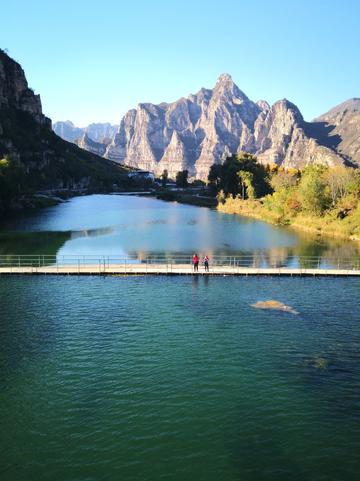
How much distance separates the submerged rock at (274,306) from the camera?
48875 mm

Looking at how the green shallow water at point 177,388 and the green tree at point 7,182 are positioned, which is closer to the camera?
the green shallow water at point 177,388

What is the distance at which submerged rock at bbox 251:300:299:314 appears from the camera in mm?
48875

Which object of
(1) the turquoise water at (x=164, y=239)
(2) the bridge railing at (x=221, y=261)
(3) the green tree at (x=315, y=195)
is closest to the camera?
(2) the bridge railing at (x=221, y=261)

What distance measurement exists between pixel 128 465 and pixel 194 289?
Result: 110 ft

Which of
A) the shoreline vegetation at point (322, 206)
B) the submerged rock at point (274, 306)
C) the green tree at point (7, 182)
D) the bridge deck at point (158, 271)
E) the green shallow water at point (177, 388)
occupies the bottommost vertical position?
the green shallow water at point (177, 388)

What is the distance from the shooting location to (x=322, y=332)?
42.6m

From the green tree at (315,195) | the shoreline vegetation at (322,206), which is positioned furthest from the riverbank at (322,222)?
the green tree at (315,195)

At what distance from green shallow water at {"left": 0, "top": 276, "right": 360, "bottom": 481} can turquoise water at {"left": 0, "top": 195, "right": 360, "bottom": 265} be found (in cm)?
3060

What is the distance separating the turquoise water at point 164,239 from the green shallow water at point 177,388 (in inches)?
1205

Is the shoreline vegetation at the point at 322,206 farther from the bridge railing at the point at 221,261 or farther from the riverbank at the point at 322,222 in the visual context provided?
the bridge railing at the point at 221,261

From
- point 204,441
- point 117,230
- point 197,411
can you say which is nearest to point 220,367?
point 197,411

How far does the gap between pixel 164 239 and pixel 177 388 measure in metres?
70.1

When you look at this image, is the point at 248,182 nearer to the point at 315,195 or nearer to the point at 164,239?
the point at 315,195

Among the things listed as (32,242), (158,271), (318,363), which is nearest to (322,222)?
(158,271)
